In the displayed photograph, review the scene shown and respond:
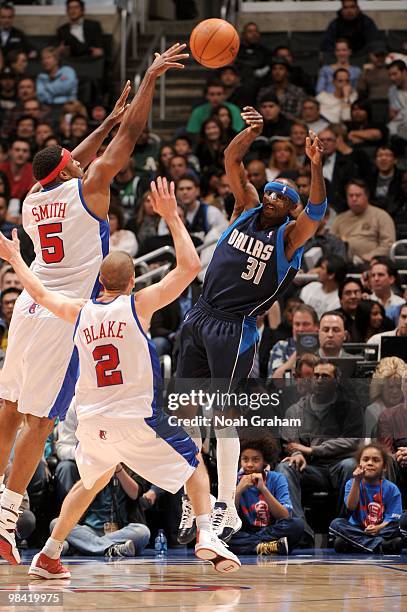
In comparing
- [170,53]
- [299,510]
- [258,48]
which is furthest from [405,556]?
[258,48]

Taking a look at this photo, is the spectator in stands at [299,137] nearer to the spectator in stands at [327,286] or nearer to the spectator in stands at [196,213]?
the spectator in stands at [196,213]

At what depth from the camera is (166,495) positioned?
10102 millimetres

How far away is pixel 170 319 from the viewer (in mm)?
12297

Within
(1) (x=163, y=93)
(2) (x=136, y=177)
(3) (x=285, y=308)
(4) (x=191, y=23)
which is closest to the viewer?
(3) (x=285, y=308)

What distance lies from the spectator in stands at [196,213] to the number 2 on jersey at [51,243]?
5851 millimetres

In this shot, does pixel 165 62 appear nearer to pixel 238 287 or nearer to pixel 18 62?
pixel 238 287

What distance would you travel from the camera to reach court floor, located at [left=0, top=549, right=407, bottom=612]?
6160mm

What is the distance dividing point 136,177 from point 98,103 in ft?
8.57

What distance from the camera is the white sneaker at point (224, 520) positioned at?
798 centimetres

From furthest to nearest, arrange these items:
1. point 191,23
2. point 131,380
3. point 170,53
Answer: point 191,23
point 170,53
point 131,380

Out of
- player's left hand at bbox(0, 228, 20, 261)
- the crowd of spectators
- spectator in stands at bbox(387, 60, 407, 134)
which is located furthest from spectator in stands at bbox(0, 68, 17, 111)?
player's left hand at bbox(0, 228, 20, 261)

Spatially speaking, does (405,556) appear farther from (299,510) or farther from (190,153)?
(190,153)

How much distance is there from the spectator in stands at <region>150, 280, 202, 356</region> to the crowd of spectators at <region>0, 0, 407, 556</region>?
0.03 meters

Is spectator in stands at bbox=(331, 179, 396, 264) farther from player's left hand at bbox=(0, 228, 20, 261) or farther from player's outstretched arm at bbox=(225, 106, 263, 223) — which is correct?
player's left hand at bbox=(0, 228, 20, 261)
